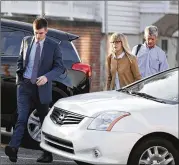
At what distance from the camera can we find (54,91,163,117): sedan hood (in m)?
6.55

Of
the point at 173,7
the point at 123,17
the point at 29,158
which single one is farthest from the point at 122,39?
the point at 173,7

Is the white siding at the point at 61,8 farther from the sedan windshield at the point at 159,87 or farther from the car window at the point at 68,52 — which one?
the sedan windshield at the point at 159,87

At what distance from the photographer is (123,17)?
2180 centimetres

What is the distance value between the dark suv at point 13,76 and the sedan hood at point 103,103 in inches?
50.7

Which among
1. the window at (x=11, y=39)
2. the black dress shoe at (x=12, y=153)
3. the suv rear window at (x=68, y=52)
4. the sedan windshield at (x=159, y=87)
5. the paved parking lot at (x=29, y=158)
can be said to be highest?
the window at (x=11, y=39)

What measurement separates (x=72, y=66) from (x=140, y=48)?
1081mm

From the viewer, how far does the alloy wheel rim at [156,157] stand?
636 centimetres

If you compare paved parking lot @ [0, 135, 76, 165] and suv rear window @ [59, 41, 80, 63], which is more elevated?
suv rear window @ [59, 41, 80, 63]

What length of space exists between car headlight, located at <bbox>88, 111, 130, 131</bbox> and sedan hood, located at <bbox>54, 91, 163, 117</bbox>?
0.21 feet

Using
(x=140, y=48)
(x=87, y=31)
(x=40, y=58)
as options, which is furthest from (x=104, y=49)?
(x=40, y=58)

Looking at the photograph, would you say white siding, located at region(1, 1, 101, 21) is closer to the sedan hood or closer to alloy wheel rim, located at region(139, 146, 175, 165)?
the sedan hood

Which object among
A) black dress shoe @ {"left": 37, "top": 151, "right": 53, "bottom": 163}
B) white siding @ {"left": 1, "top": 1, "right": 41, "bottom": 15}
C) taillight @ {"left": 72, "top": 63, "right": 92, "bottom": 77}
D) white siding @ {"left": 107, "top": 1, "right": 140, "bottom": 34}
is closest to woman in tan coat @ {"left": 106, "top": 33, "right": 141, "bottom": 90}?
taillight @ {"left": 72, "top": 63, "right": 92, "bottom": 77}

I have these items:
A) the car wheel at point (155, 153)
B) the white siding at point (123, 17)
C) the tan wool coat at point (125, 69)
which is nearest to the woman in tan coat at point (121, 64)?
the tan wool coat at point (125, 69)

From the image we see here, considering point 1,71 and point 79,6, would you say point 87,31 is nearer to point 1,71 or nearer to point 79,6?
point 79,6
